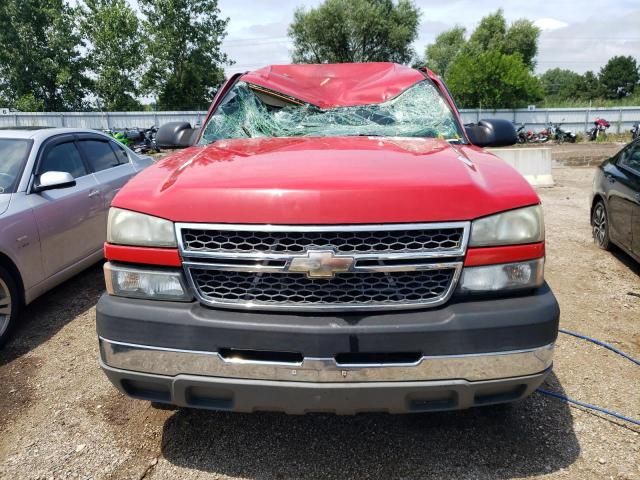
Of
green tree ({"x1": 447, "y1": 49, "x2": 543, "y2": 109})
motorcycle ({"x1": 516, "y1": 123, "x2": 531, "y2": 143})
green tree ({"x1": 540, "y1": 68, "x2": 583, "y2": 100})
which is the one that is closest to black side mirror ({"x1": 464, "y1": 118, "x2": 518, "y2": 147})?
motorcycle ({"x1": 516, "y1": 123, "x2": 531, "y2": 143})

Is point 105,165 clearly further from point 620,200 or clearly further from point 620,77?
point 620,77

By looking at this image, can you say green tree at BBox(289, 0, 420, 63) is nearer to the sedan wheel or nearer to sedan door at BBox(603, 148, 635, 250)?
sedan door at BBox(603, 148, 635, 250)

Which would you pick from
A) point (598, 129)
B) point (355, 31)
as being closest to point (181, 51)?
point (355, 31)

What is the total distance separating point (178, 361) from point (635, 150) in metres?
5.57

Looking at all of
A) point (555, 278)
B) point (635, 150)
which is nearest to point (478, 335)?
point (555, 278)

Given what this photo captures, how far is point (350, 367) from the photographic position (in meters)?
1.93

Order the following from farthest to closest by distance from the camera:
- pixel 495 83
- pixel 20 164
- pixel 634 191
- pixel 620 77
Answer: pixel 620 77 → pixel 495 83 → pixel 634 191 → pixel 20 164

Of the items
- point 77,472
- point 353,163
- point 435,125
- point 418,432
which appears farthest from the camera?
point 435,125

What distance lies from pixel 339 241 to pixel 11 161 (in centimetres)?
374

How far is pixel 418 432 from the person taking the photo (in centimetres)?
264

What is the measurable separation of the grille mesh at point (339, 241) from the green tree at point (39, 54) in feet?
123

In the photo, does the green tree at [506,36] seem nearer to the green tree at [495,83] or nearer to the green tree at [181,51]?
the green tree at [495,83]

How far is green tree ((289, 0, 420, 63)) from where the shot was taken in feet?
125

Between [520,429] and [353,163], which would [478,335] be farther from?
[520,429]
